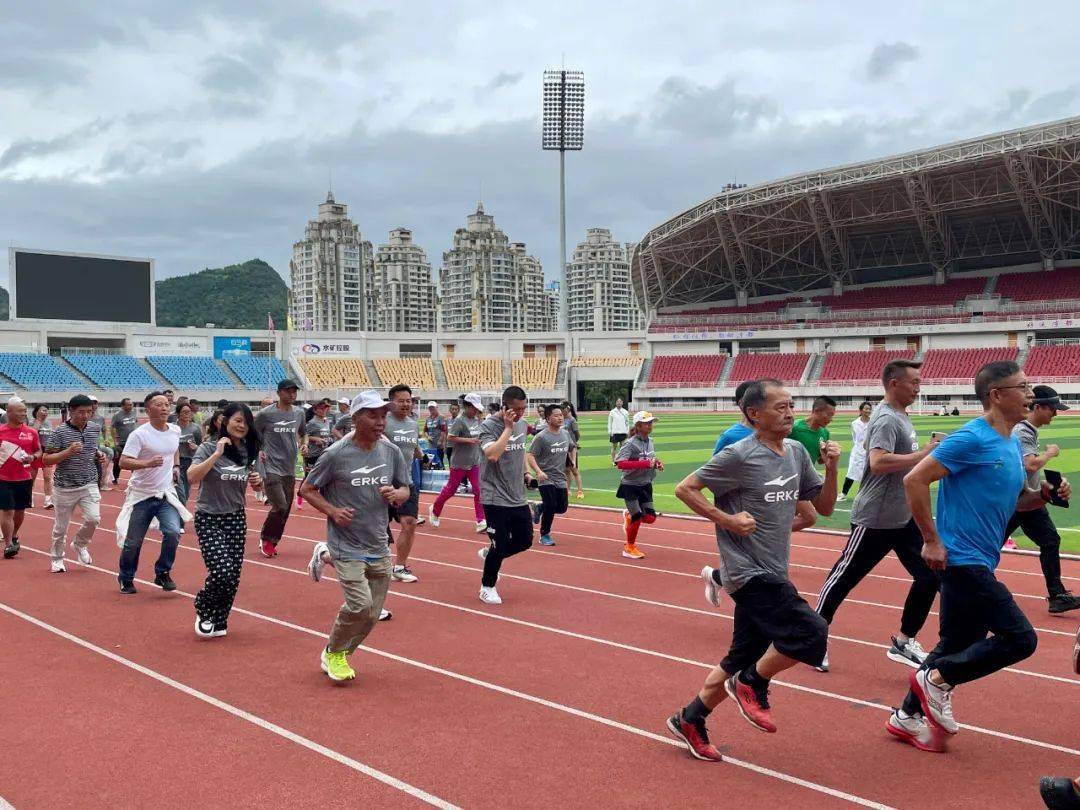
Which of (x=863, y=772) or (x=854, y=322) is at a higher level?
(x=854, y=322)

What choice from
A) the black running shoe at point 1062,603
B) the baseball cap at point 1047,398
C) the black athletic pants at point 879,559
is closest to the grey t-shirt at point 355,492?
the black athletic pants at point 879,559

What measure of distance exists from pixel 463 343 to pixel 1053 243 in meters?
41.5

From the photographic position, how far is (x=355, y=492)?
632 centimetres

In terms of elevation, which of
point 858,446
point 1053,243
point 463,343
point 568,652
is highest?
point 1053,243

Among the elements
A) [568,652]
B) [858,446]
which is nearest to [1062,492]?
[568,652]

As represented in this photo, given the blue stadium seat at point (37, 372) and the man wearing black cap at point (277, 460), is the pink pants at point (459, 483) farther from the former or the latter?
the blue stadium seat at point (37, 372)

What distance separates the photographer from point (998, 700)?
5820 millimetres

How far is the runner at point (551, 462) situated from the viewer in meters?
11.6

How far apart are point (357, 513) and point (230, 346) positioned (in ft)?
195

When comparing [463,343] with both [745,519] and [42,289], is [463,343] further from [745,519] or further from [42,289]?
[745,519]

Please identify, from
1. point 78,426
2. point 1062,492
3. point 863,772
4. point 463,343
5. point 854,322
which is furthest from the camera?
point 463,343

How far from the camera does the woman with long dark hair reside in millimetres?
7320

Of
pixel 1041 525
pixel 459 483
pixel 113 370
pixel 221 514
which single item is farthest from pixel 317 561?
pixel 113 370

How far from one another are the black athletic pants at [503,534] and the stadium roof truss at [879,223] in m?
46.1
